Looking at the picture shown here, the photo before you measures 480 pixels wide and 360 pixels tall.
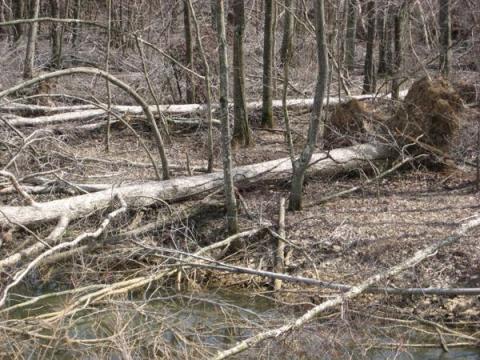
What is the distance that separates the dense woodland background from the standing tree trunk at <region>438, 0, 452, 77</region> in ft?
0.20

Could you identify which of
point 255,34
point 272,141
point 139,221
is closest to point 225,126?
point 139,221

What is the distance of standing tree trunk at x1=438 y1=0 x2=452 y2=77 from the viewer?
42.2 ft

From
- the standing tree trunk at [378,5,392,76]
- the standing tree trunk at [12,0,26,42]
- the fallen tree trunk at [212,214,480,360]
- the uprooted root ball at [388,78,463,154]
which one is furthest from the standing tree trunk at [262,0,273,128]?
the standing tree trunk at [12,0,26,42]

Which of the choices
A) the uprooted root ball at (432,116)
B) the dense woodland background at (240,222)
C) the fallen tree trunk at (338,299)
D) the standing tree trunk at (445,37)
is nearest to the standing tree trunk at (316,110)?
the dense woodland background at (240,222)

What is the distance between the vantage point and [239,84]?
1123 cm

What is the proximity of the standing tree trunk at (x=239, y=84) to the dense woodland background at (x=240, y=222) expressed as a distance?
34 millimetres

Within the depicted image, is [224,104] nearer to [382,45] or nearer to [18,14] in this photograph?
[382,45]

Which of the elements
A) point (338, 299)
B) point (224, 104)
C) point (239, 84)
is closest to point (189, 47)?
point (239, 84)

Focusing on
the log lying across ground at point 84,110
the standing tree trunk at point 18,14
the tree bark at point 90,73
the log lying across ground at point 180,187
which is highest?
the standing tree trunk at point 18,14

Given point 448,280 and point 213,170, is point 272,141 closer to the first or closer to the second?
point 213,170

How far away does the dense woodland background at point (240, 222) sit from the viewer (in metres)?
6.19

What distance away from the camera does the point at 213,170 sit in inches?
388

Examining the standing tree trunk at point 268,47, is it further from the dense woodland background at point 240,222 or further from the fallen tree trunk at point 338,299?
the fallen tree trunk at point 338,299

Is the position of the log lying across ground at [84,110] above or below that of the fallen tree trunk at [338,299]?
above
